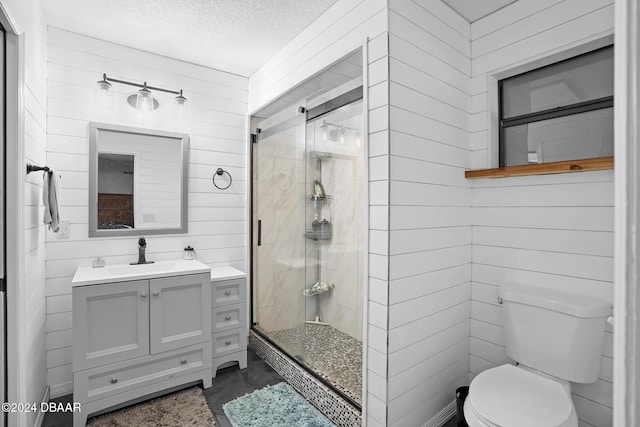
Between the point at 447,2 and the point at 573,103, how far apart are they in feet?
3.06

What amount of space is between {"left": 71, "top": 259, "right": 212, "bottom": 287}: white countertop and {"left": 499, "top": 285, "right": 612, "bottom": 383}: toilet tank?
6.56 feet

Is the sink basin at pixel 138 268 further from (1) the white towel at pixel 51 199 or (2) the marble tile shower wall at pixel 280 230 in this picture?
(2) the marble tile shower wall at pixel 280 230

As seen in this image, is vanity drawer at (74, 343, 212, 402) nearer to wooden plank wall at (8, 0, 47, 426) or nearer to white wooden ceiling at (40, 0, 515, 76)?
wooden plank wall at (8, 0, 47, 426)

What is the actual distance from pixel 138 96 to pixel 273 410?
248 centimetres

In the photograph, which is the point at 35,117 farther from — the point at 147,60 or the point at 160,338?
the point at 160,338

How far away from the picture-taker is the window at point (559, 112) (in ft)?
5.71

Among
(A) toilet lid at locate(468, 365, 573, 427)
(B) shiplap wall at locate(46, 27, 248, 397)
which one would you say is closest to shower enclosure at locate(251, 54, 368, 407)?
(B) shiplap wall at locate(46, 27, 248, 397)

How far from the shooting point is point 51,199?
6.48ft

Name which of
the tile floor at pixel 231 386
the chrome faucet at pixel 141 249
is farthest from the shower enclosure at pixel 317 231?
the chrome faucet at pixel 141 249

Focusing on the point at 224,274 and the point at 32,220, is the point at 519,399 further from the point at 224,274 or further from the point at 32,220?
the point at 32,220

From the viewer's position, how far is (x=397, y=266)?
174 cm

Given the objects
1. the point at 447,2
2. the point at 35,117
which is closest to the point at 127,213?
the point at 35,117

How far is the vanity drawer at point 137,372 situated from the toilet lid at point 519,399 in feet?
5.95

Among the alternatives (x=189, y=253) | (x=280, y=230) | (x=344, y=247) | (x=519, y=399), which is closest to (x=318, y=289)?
(x=344, y=247)
